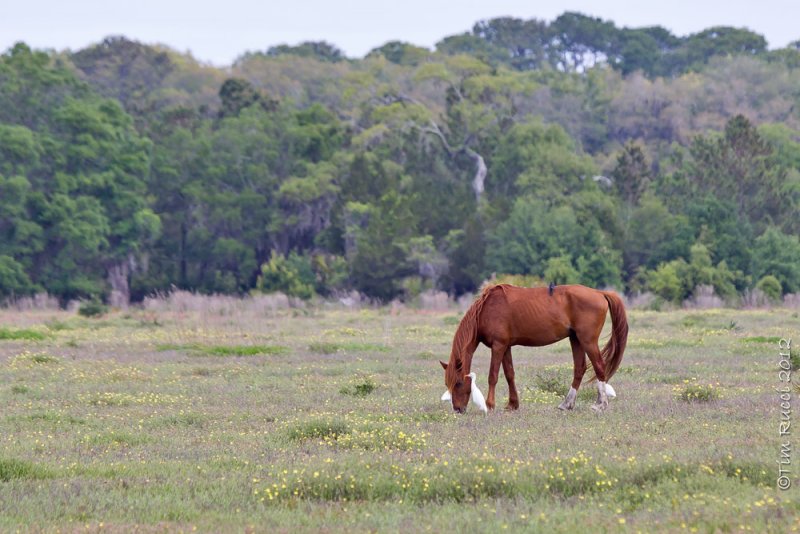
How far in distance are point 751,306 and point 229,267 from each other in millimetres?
33167

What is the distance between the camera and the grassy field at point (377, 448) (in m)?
9.29

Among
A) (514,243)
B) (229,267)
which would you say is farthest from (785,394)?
(229,267)

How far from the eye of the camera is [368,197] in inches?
2516

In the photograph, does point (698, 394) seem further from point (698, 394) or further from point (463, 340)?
point (463, 340)

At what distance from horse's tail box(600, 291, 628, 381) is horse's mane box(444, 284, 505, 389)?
158 cm

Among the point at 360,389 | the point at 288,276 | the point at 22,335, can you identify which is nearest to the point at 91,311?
the point at 22,335

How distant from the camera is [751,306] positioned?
42.4m

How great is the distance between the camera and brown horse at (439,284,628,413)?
1477cm

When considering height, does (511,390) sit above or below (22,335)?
above

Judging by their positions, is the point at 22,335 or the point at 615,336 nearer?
the point at 615,336

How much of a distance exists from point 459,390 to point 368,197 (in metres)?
49.6

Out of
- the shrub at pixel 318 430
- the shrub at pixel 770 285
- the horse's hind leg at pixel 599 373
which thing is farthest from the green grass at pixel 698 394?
the shrub at pixel 770 285

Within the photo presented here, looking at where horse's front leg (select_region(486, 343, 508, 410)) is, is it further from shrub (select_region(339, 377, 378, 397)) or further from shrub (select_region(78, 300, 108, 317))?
shrub (select_region(78, 300, 108, 317))

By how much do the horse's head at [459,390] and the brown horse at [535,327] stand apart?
0.01 metres
